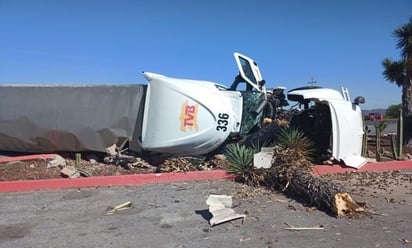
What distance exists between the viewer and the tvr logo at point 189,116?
10.4m

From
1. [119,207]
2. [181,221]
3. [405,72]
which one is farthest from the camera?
[405,72]

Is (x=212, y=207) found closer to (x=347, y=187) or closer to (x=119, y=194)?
(x=119, y=194)

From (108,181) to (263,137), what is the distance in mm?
3914

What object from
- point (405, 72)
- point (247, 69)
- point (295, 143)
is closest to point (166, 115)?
point (247, 69)

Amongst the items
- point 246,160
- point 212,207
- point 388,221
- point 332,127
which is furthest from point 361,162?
point 212,207

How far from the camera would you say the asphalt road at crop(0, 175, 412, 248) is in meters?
5.39

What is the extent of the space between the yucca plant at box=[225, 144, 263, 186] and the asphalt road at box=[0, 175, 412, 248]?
1.30 feet

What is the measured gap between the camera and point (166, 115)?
1052 cm

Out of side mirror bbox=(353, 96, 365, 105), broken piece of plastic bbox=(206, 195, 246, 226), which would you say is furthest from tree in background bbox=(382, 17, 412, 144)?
broken piece of plastic bbox=(206, 195, 246, 226)

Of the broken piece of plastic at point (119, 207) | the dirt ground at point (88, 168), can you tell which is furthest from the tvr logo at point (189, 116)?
the broken piece of plastic at point (119, 207)

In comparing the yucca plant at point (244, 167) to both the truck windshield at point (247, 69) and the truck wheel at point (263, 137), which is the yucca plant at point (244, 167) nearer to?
the truck wheel at point (263, 137)

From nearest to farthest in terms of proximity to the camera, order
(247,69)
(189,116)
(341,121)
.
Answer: (341,121), (189,116), (247,69)

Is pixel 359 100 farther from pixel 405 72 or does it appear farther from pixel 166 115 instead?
pixel 405 72

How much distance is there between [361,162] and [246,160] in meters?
2.97
